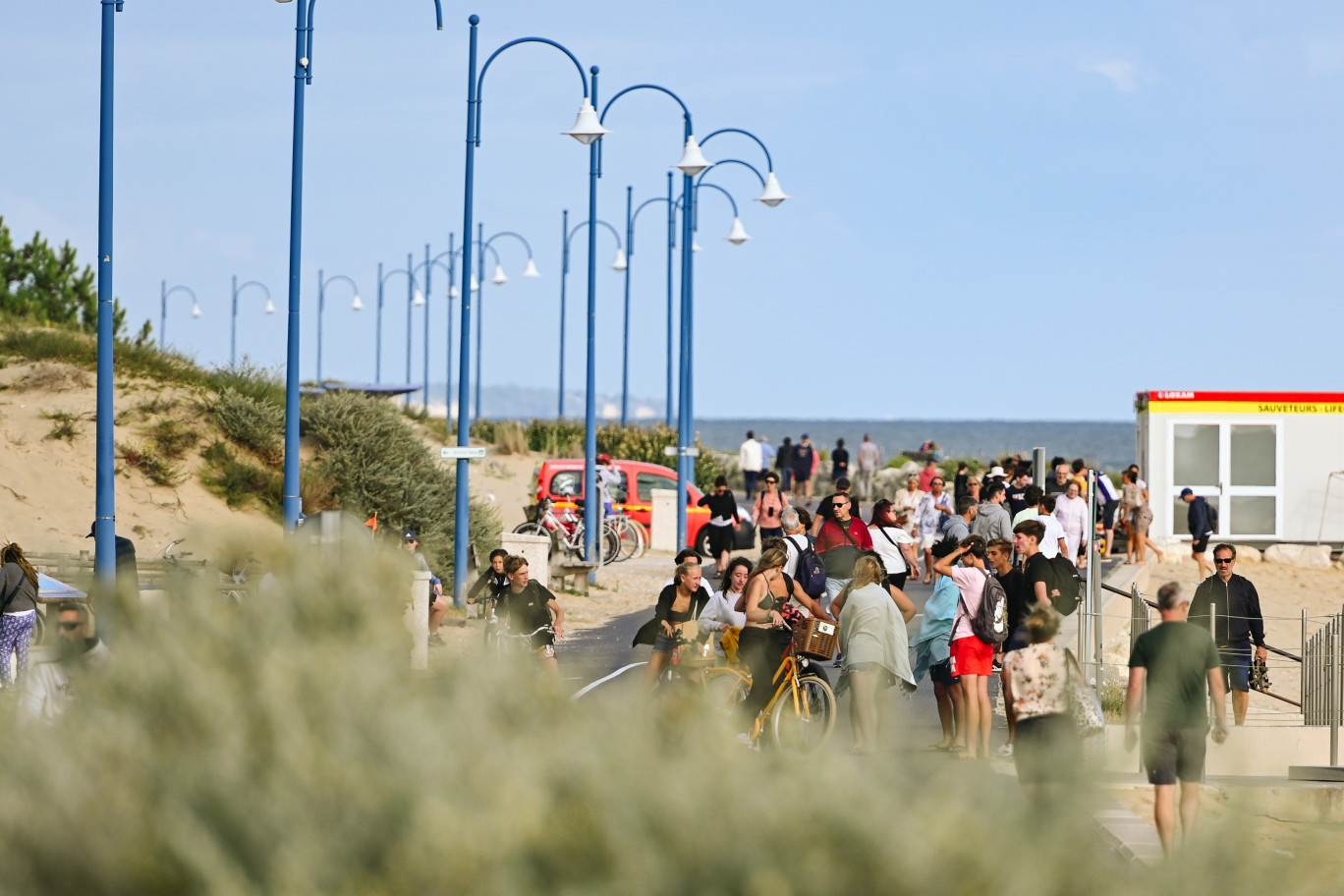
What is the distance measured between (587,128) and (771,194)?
792 centimetres

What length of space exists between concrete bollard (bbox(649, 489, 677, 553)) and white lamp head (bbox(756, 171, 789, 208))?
18.8 feet

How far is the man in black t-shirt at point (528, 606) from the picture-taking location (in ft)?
40.5

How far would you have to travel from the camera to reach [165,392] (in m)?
28.9

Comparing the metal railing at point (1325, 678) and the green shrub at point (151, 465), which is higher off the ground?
the green shrub at point (151, 465)

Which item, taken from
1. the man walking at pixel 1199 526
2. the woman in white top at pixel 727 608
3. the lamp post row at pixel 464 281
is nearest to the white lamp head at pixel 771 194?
the lamp post row at pixel 464 281

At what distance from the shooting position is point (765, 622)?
11.1 meters

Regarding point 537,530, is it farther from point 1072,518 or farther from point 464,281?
point 1072,518

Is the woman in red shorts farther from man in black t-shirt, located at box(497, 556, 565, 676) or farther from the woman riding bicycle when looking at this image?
A: man in black t-shirt, located at box(497, 556, 565, 676)

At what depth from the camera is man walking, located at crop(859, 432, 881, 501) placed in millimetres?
39938

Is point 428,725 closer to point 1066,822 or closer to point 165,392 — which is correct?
point 1066,822

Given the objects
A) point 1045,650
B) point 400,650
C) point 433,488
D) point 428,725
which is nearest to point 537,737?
point 428,725

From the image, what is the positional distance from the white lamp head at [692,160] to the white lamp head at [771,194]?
3048 millimetres

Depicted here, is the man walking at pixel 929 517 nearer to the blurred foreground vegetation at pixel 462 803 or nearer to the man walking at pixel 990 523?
the man walking at pixel 990 523

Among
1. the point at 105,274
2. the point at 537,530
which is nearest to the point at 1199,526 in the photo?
the point at 537,530
